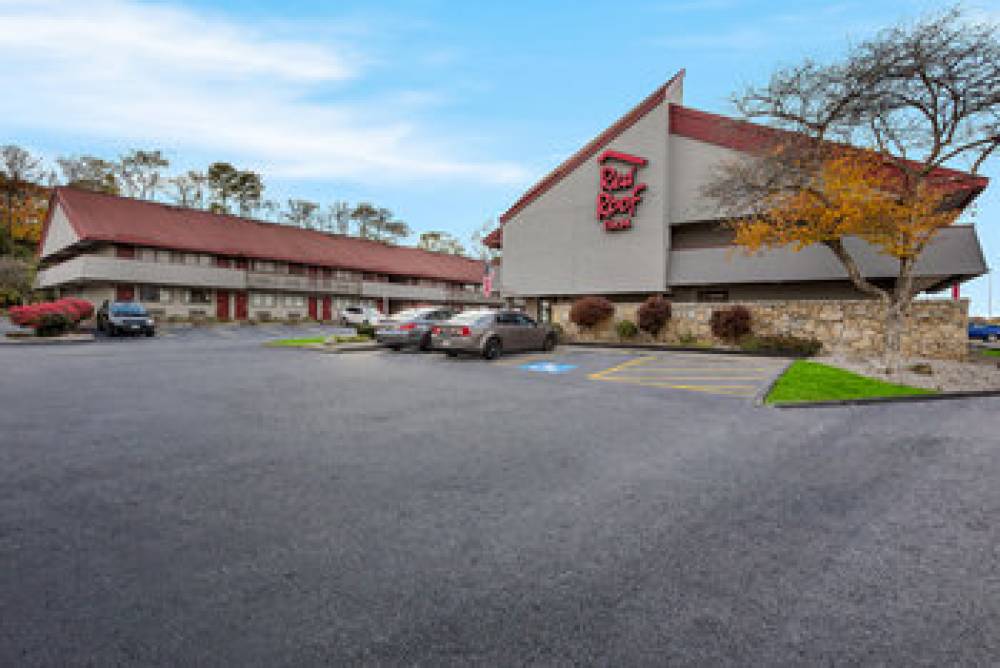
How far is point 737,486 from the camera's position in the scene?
4.61m

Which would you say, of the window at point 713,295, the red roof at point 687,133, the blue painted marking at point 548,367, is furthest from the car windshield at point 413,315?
the window at point 713,295

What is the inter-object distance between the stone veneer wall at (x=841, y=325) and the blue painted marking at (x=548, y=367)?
7.86 m

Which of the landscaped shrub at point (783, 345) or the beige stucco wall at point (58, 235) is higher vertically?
the beige stucco wall at point (58, 235)

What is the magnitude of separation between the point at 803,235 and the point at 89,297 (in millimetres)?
45403

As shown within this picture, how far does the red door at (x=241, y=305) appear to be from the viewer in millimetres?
40000

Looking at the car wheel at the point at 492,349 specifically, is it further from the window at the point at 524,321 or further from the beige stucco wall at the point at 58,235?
the beige stucco wall at the point at 58,235

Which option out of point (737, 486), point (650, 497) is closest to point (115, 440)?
point (650, 497)

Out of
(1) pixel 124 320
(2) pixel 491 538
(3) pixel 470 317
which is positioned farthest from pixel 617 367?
(1) pixel 124 320

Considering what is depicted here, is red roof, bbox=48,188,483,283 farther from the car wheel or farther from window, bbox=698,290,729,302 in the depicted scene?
window, bbox=698,290,729,302

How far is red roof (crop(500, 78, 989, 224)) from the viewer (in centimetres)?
1808

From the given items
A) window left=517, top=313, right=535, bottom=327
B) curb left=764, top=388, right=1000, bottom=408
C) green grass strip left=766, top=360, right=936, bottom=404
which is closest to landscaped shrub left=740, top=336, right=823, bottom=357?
green grass strip left=766, top=360, right=936, bottom=404

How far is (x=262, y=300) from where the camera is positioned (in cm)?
4175

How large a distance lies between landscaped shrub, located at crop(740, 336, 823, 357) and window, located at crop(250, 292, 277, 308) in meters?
38.5

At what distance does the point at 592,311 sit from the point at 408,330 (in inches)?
330
